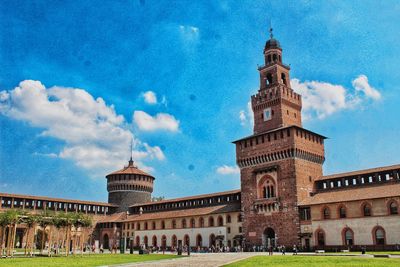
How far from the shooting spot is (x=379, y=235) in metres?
45.6

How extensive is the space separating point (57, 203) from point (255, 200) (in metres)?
43.3

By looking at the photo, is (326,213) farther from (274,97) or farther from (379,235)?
(274,97)

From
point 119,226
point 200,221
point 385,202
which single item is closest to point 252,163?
point 200,221

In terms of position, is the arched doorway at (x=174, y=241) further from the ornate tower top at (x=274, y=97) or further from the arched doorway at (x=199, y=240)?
the ornate tower top at (x=274, y=97)

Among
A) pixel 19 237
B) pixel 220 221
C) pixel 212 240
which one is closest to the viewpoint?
pixel 220 221

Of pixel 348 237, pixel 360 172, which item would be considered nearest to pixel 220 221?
pixel 348 237

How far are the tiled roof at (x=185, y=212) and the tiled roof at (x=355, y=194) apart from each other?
44.3 ft

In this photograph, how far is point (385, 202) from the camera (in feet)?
149

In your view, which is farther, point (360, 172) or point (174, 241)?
point (174, 241)

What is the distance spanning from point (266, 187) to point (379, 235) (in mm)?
16404

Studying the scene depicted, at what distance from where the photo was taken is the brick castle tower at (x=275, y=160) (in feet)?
177

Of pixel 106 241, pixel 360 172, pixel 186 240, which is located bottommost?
pixel 106 241

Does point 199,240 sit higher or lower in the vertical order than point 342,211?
lower

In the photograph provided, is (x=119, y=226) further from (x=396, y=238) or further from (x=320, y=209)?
(x=396, y=238)
